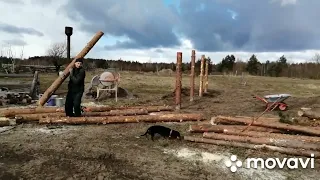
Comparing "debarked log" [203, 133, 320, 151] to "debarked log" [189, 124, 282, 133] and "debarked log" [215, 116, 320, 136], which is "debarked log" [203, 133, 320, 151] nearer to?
"debarked log" [189, 124, 282, 133]

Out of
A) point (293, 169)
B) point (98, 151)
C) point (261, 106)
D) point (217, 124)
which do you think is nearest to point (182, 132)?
point (217, 124)

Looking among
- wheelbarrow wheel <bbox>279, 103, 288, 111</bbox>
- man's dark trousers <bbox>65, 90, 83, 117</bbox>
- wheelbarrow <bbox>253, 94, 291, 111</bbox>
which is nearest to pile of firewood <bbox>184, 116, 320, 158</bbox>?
man's dark trousers <bbox>65, 90, 83, 117</bbox>

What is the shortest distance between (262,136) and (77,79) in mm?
5233

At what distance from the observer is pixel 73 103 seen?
10.3 meters

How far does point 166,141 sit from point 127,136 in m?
1.11

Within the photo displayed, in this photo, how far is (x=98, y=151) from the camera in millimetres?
7102

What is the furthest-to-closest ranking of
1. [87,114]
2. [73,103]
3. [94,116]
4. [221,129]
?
[87,114] < [94,116] < [73,103] < [221,129]

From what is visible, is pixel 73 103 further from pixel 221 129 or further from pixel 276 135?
pixel 276 135

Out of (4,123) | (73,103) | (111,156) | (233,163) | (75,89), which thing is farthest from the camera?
(73,103)

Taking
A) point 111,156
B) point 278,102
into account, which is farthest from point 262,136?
point 278,102

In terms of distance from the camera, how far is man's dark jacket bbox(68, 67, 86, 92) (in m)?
10.0

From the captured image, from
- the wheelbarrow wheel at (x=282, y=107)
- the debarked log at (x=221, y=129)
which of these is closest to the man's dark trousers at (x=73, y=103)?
the debarked log at (x=221, y=129)

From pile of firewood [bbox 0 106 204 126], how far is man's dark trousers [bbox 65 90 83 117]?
29 cm

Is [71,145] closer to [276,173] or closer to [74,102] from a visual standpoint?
[74,102]
